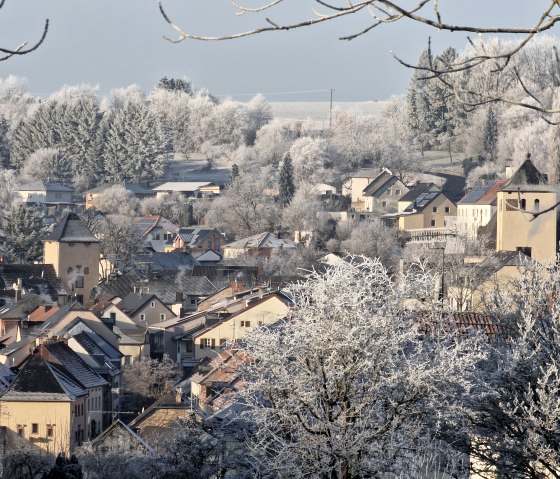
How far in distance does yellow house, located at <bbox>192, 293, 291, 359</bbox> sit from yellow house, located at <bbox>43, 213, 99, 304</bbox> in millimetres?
18883

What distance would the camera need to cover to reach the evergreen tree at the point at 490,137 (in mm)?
105688

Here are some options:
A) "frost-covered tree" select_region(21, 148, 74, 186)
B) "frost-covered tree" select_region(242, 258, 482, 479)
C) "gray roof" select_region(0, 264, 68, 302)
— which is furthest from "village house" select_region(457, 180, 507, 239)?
"frost-covered tree" select_region(242, 258, 482, 479)

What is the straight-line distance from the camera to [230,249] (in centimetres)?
8062

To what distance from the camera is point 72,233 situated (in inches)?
2744

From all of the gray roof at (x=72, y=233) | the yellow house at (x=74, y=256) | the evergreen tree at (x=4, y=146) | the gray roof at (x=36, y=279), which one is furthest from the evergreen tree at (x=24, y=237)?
the evergreen tree at (x=4, y=146)

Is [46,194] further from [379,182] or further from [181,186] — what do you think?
[379,182]

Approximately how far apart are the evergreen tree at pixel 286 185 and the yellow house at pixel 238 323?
44910 millimetres

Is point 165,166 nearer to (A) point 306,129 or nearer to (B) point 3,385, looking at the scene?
(A) point 306,129

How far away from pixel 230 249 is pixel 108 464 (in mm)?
55653

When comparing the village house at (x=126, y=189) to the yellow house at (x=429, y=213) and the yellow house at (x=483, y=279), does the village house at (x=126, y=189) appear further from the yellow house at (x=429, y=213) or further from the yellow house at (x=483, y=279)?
the yellow house at (x=483, y=279)

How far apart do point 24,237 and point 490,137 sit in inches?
1638

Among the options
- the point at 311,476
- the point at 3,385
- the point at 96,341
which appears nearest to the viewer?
the point at 311,476

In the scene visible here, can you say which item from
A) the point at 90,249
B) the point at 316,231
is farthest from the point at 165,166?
the point at 90,249

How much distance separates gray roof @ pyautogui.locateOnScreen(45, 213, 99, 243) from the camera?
227 feet
